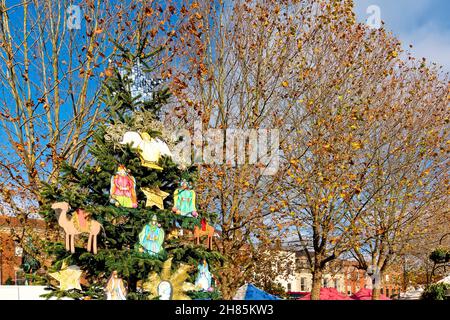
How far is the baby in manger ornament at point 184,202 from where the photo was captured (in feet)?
23.9

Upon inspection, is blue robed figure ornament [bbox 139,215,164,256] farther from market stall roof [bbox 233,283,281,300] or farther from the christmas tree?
market stall roof [bbox 233,283,281,300]

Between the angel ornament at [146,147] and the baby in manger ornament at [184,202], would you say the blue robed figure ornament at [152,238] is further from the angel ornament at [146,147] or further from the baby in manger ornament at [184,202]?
the angel ornament at [146,147]

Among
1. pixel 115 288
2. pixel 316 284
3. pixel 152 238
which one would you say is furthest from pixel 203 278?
pixel 316 284

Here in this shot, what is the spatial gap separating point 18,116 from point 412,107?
1267 cm

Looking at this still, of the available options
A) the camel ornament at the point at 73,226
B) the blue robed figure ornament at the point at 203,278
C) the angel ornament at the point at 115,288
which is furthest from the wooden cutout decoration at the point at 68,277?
the blue robed figure ornament at the point at 203,278

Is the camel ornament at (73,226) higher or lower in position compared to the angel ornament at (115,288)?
higher

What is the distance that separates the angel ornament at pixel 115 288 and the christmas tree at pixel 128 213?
0.7 inches

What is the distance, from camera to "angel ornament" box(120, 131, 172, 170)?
714 cm

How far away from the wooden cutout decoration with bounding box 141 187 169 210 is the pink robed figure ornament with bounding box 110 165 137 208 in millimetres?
215

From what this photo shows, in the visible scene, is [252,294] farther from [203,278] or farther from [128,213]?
[128,213]

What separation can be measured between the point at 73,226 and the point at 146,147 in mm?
1671

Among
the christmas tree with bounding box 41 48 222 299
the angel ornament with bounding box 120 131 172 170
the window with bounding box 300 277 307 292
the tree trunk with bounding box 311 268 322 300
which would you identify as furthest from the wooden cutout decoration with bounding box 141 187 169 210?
the window with bounding box 300 277 307 292

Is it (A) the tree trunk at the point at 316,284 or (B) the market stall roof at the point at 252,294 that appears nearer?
(B) the market stall roof at the point at 252,294
